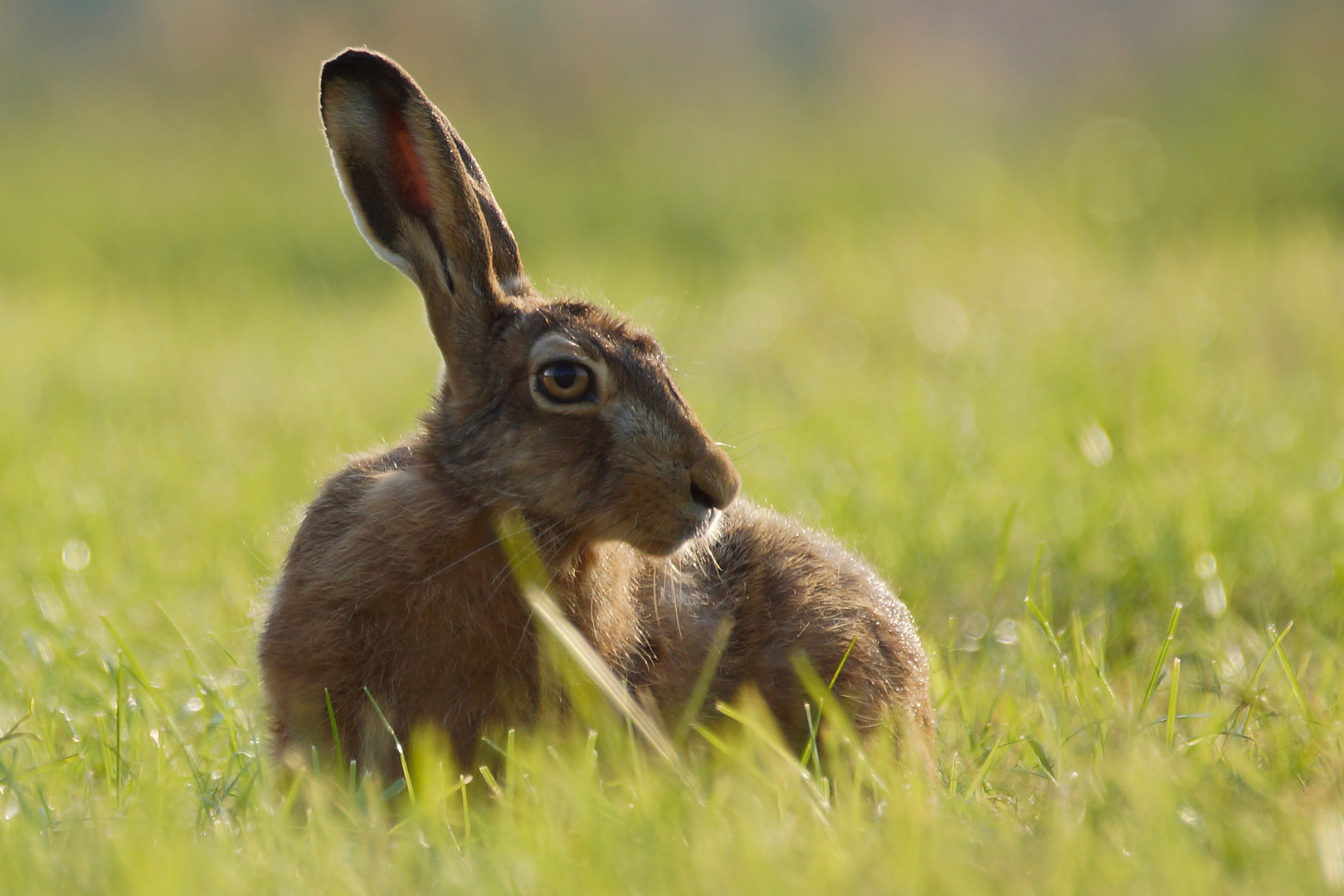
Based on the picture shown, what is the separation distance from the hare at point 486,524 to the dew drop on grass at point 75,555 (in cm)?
168

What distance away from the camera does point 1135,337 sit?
708cm

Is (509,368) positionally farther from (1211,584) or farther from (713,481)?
(1211,584)

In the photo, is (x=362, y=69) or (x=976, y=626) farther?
(x=976, y=626)

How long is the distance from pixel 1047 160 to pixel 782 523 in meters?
9.14

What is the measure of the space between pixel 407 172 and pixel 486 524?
872 millimetres

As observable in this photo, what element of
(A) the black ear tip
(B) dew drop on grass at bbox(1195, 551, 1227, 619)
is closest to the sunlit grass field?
(B) dew drop on grass at bbox(1195, 551, 1227, 619)

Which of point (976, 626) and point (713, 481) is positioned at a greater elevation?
point (713, 481)

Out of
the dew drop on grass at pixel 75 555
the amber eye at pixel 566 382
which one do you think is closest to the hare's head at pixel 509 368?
the amber eye at pixel 566 382

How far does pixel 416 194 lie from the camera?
10.5 feet

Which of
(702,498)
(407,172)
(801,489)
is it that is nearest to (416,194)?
(407,172)

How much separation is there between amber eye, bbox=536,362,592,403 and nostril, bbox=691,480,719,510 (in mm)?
306

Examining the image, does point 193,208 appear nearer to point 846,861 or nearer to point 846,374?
point 846,374

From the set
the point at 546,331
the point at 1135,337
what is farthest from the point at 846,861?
the point at 1135,337

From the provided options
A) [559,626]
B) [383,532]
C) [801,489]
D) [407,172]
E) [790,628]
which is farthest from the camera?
[801,489]
